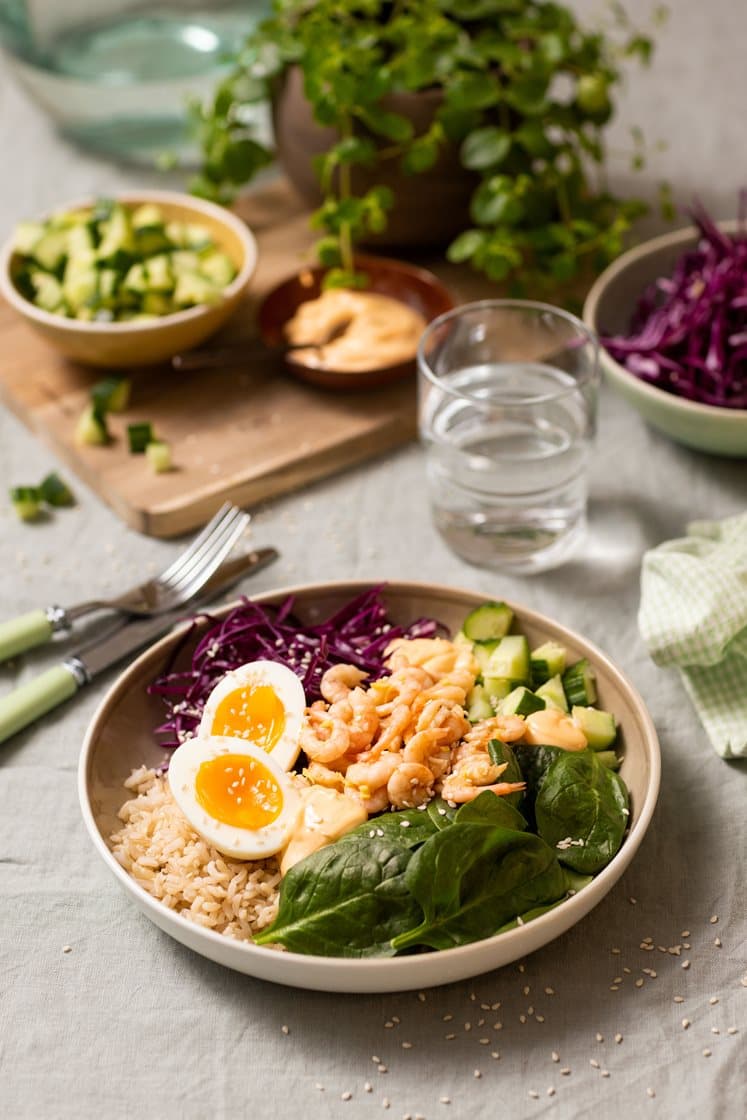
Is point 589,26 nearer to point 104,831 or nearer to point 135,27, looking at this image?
point 135,27

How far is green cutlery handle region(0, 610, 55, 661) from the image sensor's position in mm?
2252

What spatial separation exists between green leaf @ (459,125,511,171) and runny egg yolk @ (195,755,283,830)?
1.59m

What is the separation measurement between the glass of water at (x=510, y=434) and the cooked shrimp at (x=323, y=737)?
0.69m

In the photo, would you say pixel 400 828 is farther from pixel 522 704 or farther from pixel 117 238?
pixel 117 238

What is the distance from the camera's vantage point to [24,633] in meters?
2.27

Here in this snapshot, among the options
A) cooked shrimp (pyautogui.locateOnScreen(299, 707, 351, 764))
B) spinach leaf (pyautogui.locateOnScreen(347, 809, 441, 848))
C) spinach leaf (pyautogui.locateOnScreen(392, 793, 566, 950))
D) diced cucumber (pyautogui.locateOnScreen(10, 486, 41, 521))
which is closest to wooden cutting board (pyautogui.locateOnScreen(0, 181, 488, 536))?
diced cucumber (pyautogui.locateOnScreen(10, 486, 41, 521))

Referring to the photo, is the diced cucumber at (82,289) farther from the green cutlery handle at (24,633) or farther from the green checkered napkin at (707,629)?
the green checkered napkin at (707,629)

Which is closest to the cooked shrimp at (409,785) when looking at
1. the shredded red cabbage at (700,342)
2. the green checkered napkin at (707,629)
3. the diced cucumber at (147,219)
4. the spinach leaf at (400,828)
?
the spinach leaf at (400,828)

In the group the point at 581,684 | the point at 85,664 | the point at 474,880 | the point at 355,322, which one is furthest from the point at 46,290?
the point at 474,880

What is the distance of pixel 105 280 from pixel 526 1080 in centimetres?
189

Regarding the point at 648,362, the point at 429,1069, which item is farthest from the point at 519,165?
the point at 429,1069

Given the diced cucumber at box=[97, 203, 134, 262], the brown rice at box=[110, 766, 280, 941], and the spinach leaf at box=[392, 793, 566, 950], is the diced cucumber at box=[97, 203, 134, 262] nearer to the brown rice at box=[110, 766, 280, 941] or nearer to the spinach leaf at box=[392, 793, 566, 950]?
the brown rice at box=[110, 766, 280, 941]

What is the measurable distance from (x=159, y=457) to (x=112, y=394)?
248 mm

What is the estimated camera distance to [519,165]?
9.75ft
